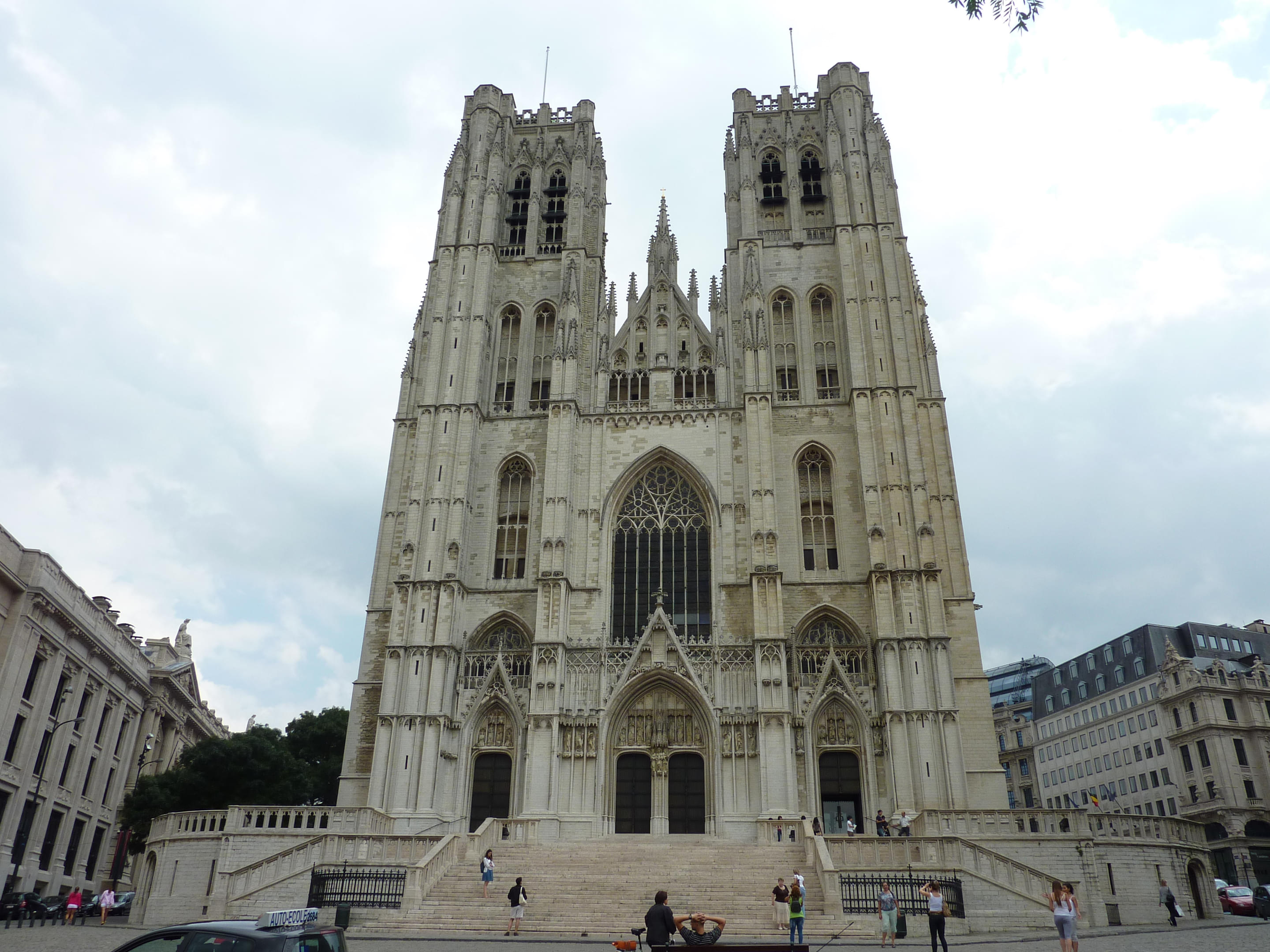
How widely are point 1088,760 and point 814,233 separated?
1604 inches

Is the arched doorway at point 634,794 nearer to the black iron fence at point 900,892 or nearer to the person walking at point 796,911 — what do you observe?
the black iron fence at point 900,892

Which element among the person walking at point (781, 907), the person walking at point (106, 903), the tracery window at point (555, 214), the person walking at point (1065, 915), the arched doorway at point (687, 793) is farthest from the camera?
the tracery window at point (555, 214)

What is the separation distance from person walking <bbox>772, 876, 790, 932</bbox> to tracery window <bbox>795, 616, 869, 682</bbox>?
13.1 meters

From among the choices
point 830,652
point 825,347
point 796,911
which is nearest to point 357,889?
point 796,911

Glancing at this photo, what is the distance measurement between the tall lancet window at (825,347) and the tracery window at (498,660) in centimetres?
1453

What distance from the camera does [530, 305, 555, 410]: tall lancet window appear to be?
126ft


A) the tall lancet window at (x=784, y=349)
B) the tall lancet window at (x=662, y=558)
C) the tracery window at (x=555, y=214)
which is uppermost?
the tracery window at (x=555, y=214)

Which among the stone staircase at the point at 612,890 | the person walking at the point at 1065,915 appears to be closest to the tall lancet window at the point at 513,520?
the stone staircase at the point at 612,890

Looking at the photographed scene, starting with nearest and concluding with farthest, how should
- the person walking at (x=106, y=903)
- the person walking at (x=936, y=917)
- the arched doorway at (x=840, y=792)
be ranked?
the person walking at (x=936, y=917)
the person walking at (x=106, y=903)
the arched doorway at (x=840, y=792)

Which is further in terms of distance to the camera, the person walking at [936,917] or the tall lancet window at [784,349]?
the tall lancet window at [784,349]

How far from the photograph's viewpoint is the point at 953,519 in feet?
113

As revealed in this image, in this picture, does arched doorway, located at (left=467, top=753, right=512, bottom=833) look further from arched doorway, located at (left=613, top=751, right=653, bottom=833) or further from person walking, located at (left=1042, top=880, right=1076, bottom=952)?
person walking, located at (left=1042, top=880, right=1076, bottom=952)

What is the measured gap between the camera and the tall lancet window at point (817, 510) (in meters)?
34.1

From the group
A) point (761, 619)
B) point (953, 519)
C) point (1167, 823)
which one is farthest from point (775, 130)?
point (1167, 823)
